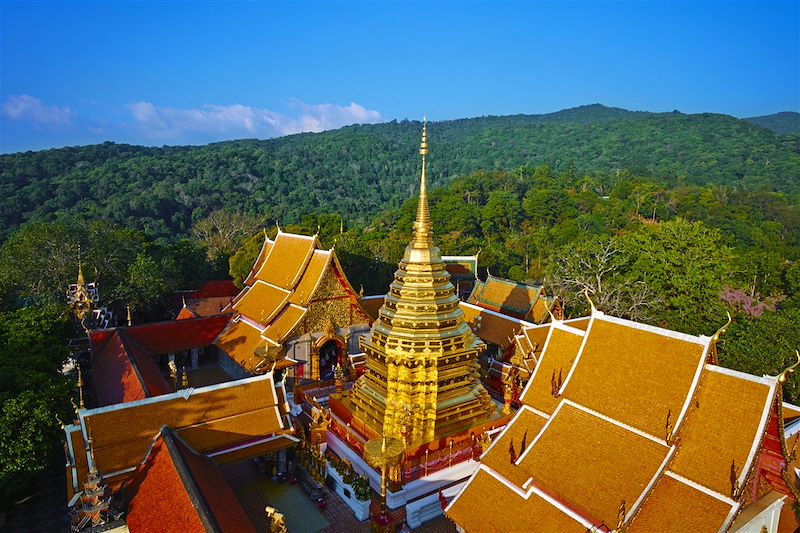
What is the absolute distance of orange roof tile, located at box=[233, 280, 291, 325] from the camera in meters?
22.7

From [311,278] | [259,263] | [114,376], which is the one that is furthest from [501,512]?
[259,263]

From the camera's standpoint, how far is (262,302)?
2400 centimetres

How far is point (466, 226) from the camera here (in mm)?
64438

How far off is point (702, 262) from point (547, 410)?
896 inches

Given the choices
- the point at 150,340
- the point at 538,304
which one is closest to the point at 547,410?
the point at 538,304

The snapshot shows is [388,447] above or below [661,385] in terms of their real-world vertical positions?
below

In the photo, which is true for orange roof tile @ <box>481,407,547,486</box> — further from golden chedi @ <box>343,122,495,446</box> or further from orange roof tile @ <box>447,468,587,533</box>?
golden chedi @ <box>343,122,495,446</box>

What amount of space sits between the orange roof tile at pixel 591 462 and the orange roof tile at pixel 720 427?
0.58m

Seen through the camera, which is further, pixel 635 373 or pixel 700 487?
pixel 635 373

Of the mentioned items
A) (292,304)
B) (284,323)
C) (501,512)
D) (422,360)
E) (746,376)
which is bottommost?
(501,512)

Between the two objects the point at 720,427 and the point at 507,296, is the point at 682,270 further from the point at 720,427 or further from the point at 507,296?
the point at 720,427

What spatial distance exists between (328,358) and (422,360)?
9307 mm

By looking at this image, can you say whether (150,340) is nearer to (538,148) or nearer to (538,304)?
(538,304)

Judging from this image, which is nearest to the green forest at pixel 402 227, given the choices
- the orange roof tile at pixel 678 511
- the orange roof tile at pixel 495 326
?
the orange roof tile at pixel 495 326
